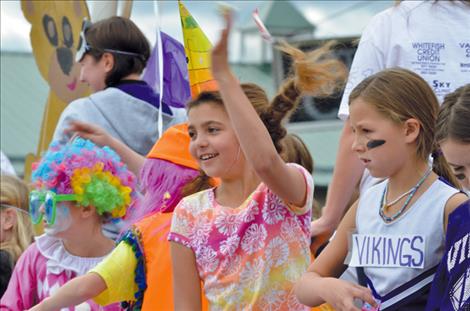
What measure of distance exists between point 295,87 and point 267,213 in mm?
424

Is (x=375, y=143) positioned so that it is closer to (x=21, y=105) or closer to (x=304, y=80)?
(x=304, y=80)

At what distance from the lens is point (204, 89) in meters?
4.09

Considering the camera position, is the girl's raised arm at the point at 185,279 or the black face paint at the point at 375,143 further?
the girl's raised arm at the point at 185,279

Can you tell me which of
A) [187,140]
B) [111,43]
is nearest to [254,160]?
[187,140]

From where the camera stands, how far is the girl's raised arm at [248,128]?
3.26m

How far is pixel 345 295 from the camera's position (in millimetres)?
3031

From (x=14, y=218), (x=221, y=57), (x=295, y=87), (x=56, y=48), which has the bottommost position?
(x=14, y=218)

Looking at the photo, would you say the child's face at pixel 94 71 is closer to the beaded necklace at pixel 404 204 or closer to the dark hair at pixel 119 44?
the dark hair at pixel 119 44

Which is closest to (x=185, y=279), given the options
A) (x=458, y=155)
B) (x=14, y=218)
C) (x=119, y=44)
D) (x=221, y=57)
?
(x=221, y=57)

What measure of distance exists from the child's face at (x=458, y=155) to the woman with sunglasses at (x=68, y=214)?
7.08 feet

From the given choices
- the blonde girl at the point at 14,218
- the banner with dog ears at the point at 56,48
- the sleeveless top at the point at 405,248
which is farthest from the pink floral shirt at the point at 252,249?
the banner with dog ears at the point at 56,48

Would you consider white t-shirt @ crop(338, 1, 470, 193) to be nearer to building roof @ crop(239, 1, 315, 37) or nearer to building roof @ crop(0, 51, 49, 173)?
building roof @ crop(239, 1, 315, 37)

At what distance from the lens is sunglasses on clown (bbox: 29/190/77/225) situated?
5.00 metres

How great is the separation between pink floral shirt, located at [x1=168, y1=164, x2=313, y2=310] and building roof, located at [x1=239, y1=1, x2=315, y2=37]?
14.1m
